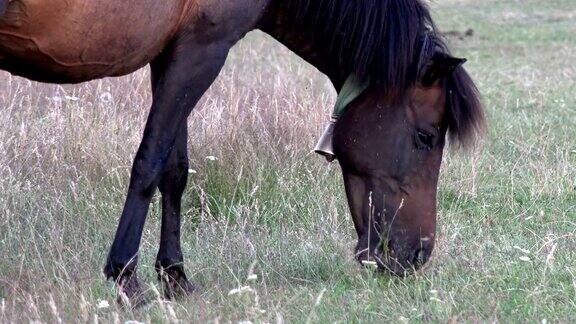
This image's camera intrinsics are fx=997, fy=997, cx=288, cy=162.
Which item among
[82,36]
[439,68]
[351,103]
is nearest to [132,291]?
[82,36]

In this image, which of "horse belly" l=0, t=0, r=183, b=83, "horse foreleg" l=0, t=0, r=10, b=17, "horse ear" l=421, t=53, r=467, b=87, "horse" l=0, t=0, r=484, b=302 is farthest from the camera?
"horse ear" l=421, t=53, r=467, b=87

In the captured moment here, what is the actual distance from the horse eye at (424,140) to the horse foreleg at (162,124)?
986 millimetres

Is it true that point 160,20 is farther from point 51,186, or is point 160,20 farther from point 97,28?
point 51,186

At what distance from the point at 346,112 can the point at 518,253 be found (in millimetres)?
1111

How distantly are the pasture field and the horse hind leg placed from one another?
130 millimetres

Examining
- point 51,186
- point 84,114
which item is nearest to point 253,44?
point 84,114

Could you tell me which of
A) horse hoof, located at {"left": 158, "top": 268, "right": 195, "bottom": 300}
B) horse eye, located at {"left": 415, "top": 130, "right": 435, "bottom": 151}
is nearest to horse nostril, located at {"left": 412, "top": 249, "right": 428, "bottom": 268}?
horse eye, located at {"left": 415, "top": 130, "right": 435, "bottom": 151}

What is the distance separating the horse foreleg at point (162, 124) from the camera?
3861mm

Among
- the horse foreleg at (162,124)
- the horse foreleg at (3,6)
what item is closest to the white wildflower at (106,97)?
the horse foreleg at (162,124)

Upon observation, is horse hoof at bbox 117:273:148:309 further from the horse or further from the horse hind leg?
the horse hind leg

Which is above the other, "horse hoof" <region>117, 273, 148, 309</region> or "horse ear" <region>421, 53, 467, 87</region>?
"horse ear" <region>421, 53, 467, 87</region>

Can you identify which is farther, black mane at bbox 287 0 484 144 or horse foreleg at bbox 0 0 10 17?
black mane at bbox 287 0 484 144

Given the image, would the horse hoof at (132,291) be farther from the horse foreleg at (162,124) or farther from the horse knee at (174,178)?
the horse knee at (174,178)

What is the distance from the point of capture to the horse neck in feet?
14.2
